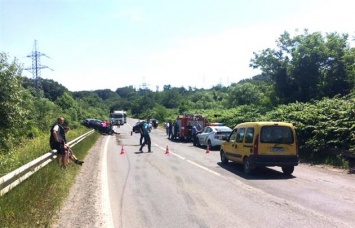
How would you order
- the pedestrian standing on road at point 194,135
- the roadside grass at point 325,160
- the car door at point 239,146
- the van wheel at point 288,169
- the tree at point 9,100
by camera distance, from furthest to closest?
the pedestrian standing on road at point 194,135
the tree at point 9,100
the roadside grass at point 325,160
the car door at point 239,146
the van wheel at point 288,169

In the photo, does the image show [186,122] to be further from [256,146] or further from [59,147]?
[59,147]

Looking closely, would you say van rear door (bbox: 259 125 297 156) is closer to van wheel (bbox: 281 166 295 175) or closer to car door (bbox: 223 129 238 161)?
van wheel (bbox: 281 166 295 175)

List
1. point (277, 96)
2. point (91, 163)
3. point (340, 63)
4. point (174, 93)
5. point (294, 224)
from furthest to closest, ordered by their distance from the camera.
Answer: point (174, 93) < point (277, 96) < point (340, 63) < point (91, 163) < point (294, 224)

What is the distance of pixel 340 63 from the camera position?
33938 millimetres

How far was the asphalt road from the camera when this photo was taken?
7.08 metres

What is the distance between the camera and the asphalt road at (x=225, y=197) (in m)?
7.08

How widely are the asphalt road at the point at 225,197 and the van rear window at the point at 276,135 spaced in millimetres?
1131

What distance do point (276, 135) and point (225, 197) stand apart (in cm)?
477

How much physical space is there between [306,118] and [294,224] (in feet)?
46.1

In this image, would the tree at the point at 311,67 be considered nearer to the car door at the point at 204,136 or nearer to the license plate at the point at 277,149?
the car door at the point at 204,136

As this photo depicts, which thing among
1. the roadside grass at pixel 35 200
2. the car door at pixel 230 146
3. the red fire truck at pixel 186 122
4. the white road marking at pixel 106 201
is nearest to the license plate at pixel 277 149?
the car door at pixel 230 146

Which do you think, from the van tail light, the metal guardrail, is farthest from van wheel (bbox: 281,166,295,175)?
the metal guardrail

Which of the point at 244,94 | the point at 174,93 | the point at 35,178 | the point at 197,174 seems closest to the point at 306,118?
the point at 197,174

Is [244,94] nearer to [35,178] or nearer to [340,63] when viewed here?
[340,63]
